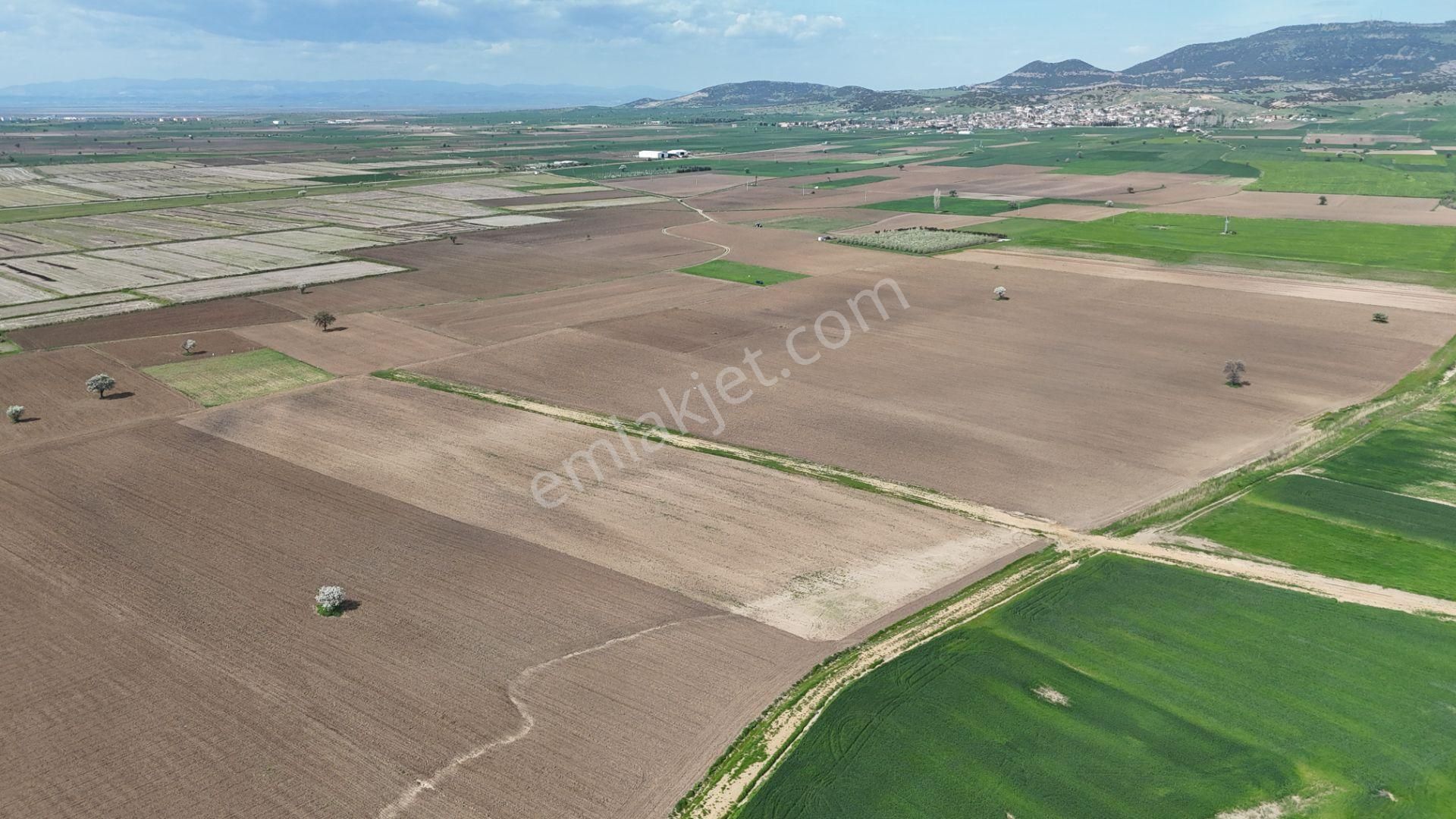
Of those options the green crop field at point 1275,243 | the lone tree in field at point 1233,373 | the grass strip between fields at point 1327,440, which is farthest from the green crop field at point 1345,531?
the green crop field at point 1275,243

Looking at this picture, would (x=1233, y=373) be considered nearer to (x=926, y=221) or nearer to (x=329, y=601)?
(x=329, y=601)

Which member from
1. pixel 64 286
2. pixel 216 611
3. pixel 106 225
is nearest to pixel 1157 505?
pixel 216 611

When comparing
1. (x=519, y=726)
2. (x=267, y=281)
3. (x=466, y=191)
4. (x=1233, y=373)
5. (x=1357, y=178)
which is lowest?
(x=519, y=726)

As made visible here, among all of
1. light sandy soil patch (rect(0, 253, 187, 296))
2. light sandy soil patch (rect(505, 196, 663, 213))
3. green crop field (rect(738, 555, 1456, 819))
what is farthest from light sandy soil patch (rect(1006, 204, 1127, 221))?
light sandy soil patch (rect(0, 253, 187, 296))

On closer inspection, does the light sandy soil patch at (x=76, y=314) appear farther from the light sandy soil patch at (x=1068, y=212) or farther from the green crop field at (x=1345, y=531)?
the light sandy soil patch at (x=1068, y=212)

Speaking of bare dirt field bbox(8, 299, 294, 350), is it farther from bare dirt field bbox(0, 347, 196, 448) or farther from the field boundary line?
the field boundary line

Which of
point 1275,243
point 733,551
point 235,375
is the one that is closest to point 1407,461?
point 733,551
